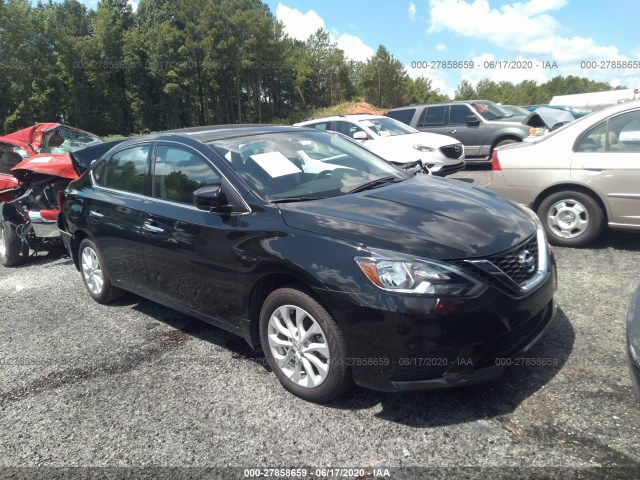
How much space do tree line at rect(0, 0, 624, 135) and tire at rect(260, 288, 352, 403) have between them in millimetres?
47723

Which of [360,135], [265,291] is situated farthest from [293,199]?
[360,135]

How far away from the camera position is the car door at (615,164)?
520cm

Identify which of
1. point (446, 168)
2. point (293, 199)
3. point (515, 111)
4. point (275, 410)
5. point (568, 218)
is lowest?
point (275, 410)

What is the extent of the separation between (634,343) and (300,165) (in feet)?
7.85

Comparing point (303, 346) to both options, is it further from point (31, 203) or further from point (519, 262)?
point (31, 203)

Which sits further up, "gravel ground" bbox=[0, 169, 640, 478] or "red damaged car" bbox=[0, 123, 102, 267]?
"red damaged car" bbox=[0, 123, 102, 267]

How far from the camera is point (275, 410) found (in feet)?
10.1

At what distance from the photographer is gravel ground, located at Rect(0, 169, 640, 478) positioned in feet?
8.53

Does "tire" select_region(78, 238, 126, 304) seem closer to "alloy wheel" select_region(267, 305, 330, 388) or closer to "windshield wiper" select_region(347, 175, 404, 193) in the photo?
"alloy wheel" select_region(267, 305, 330, 388)

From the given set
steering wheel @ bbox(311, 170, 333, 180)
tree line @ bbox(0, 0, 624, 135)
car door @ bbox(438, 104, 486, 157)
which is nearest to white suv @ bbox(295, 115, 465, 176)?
car door @ bbox(438, 104, 486, 157)

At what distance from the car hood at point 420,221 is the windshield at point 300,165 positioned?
225 mm

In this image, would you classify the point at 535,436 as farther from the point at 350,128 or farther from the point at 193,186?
the point at 350,128

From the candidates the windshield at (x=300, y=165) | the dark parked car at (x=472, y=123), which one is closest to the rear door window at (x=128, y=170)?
the windshield at (x=300, y=165)

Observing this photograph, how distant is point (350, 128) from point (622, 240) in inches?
260
